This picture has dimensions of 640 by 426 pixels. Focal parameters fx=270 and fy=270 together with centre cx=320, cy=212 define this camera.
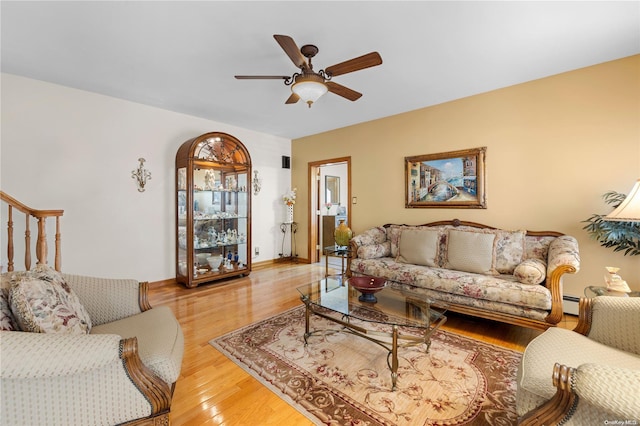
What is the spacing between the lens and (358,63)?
2047 mm

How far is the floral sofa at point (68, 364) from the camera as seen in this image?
38.5 inches

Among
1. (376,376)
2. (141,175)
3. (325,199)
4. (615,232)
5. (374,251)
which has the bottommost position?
(376,376)

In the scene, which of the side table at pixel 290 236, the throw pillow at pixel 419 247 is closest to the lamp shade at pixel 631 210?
the throw pillow at pixel 419 247

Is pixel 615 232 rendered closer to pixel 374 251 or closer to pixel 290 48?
pixel 374 251

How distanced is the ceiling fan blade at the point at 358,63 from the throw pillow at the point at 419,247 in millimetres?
2125

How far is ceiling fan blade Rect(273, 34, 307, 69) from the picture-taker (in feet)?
5.76

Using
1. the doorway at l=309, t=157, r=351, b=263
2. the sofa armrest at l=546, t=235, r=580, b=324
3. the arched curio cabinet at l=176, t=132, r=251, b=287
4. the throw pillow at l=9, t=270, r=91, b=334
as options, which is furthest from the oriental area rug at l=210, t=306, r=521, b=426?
the doorway at l=309, t=157, r=351, b=263

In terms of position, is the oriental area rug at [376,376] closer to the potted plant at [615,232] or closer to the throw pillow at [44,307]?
the throw pillow at [44,307]

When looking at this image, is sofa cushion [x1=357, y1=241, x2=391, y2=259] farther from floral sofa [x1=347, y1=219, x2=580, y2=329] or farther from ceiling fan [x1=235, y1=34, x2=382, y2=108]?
ceiling fan [x1=235, y1=34, x2=382, y2=108]

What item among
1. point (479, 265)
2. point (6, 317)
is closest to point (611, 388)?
point (479, 265)

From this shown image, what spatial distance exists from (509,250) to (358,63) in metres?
2.46

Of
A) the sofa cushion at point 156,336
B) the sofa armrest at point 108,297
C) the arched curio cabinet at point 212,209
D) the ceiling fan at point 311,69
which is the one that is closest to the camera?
the sofa cushion at point 156,336

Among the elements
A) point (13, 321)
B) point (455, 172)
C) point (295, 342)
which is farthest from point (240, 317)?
point (455, 172)

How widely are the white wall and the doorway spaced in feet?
7.17
